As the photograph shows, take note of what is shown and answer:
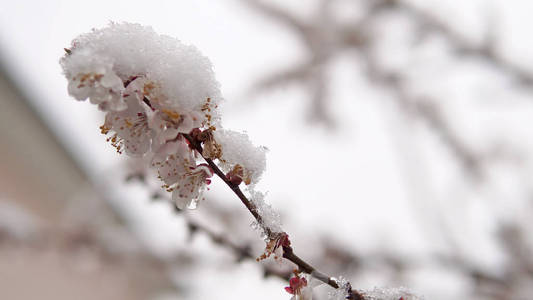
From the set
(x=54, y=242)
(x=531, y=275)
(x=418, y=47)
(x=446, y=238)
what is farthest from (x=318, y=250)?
(x=54, y=242)

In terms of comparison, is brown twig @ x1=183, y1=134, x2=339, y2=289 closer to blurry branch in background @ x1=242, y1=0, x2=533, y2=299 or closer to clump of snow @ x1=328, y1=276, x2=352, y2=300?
clump of snow @ x1=328, y1=276, x2=352, y2=300

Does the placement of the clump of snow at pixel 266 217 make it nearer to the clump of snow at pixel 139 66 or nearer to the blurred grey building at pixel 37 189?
the clump of snow at pixel 139 66

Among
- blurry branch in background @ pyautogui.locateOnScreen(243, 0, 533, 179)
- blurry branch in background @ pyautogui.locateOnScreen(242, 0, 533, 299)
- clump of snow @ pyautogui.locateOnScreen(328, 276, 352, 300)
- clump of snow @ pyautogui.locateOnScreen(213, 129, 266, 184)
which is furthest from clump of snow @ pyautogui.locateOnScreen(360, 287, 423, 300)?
blurry branch in background @ pyautogui.locateOnScreen(243, 0, 533, 179)

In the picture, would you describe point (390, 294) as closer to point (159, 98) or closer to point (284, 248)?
point (284, 248)

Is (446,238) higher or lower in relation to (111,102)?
higher

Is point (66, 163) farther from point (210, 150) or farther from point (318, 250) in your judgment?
point (210, 150)
